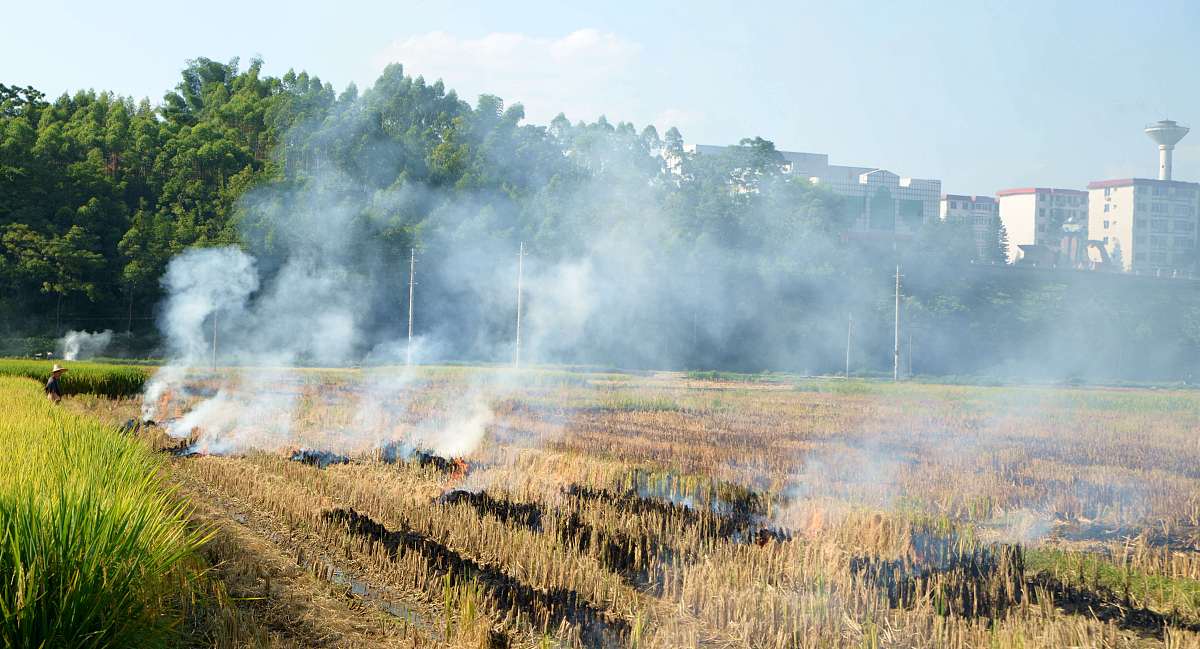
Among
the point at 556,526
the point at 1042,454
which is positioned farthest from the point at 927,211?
the point at 556,526

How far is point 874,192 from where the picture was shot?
306 feet

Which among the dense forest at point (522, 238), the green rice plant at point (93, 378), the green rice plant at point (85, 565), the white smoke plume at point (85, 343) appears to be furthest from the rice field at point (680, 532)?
the white smoke plume at point (85, 343)

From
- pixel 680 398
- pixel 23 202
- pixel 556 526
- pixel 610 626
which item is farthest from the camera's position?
pixel 23 202

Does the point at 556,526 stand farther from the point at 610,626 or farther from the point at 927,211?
the point at 927,211

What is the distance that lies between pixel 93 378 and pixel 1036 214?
94.1 m

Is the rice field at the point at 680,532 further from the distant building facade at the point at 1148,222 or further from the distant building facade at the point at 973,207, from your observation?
the distant building facade at the point at 973,207

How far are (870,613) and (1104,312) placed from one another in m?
57.4

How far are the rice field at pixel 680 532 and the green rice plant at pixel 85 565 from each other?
2.21 ft

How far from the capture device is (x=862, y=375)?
49.0m

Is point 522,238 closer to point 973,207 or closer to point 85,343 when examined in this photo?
point 85,343

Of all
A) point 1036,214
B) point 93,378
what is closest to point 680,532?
point 93,378

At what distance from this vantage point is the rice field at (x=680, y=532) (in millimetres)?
6102

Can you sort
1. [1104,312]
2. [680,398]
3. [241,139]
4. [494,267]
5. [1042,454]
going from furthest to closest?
[241,139] < [1104,312] < [494,267] < [680,398] < [1042,454]

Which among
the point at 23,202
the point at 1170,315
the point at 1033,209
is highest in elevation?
the point at 1033,209
